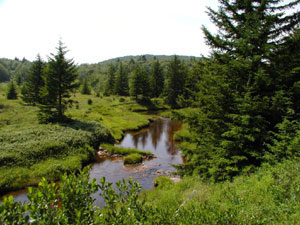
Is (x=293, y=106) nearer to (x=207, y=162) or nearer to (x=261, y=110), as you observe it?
(x=261, y=110)

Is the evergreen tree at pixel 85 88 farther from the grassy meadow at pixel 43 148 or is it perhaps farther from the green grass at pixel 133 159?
the green grass at pixel 133 159

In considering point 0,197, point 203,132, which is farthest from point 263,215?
point 0,197

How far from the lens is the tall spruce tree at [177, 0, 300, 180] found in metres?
9.51

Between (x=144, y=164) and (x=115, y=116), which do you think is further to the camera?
(x=115, y=116)

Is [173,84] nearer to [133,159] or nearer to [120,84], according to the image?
[120,84]

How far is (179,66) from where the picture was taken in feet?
216

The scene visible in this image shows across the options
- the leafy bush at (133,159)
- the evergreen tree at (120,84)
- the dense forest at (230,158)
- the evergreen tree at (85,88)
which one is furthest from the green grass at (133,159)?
the evergreen tree at (85,88)

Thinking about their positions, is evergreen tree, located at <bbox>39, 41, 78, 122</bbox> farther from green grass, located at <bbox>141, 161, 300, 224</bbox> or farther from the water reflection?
green grass, located at <bbox>141, 161, 300, 224</bbox>

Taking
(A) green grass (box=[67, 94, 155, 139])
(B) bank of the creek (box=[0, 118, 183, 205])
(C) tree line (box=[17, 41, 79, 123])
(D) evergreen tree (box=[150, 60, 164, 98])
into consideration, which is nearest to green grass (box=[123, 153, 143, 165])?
(B) bank of the creek (box=[0, 118, 183, 205])

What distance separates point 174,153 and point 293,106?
16.8 metres

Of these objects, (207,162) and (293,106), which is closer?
(293,106)

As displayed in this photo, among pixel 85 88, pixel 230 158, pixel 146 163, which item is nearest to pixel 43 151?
pixel 146 163

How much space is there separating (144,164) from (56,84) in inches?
709

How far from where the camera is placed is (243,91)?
35.5 ft
